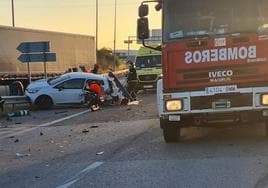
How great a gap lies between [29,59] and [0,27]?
16.3 ft

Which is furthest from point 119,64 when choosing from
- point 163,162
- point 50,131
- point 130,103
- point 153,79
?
point 163,162

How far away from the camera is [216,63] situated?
1153cm

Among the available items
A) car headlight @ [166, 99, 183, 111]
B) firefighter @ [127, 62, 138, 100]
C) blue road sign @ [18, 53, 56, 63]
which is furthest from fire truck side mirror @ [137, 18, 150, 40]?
blue road sign @ [18, 53, 56, 63]

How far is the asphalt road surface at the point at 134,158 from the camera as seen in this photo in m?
9.09

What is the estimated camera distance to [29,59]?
3014 cm

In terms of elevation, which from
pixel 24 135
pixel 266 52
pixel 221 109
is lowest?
pixel 24 135

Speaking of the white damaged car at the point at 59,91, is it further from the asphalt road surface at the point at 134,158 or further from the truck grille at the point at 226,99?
the truck grille at the point at 226,99

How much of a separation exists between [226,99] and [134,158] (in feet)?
6.84

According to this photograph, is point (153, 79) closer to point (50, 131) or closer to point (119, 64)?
point (50, 131)

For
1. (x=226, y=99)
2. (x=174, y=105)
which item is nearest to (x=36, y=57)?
(x=174, y=105)

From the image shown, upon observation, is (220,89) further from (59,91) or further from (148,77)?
(148,77)

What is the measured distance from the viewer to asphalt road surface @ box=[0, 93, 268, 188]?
909cm

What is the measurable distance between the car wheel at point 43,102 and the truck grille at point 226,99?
14.8 meters

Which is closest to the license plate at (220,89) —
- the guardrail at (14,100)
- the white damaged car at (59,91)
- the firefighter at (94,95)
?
the firefighter at (94,95)
